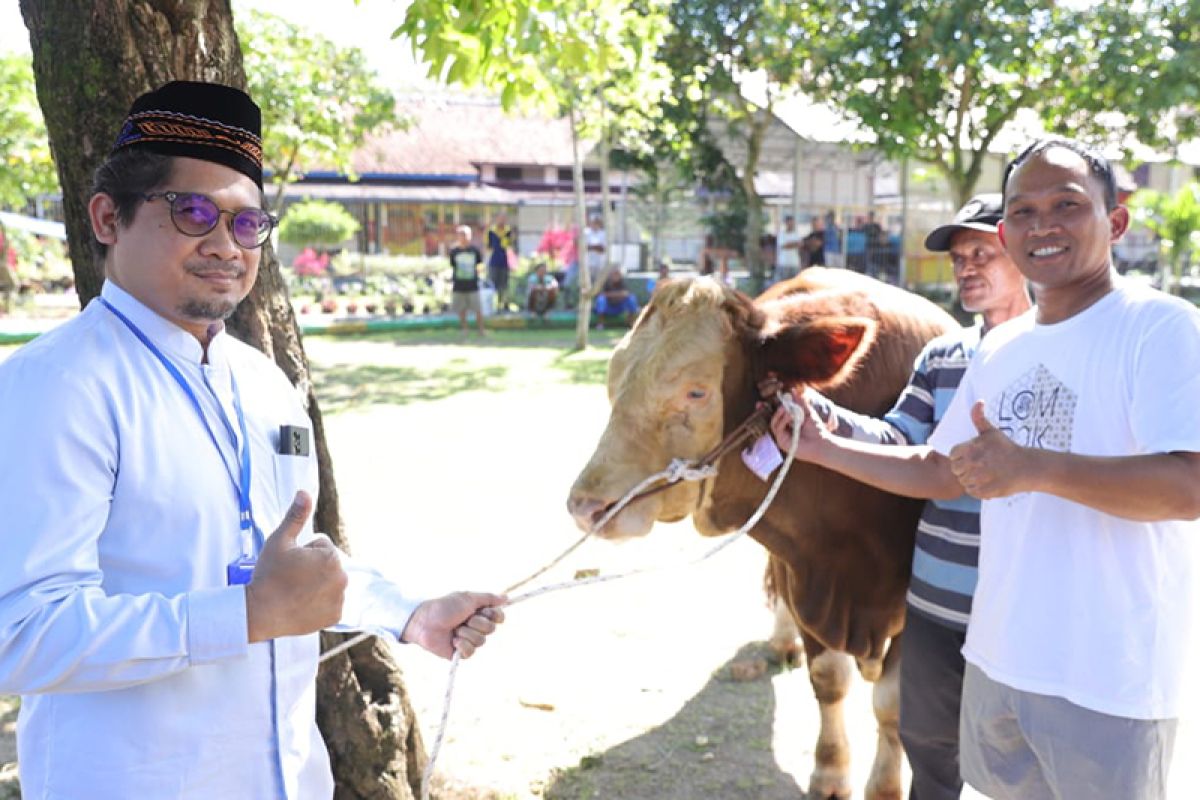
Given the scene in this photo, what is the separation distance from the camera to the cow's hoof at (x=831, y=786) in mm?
3932

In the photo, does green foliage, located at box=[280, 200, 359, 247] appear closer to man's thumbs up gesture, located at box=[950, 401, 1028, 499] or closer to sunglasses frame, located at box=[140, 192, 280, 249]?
sunglasses frame, located at box=[140, 192, 280, 249]

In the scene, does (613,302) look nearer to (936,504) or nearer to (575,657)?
(575,657)

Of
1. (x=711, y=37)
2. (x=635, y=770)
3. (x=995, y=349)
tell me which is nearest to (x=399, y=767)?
(x=635, y=770)

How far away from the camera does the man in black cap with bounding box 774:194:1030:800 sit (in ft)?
9.82

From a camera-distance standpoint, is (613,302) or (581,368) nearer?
(581,368)

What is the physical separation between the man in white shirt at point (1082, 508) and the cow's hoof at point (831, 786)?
1.52m

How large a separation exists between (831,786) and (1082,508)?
2.12m

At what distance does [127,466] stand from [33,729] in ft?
1.63

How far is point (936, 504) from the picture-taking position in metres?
3.10

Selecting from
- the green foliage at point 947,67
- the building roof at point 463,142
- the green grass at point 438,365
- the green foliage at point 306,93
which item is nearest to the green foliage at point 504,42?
the green grass at point 438,365

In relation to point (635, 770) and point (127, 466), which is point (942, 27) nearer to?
point (635, 770)

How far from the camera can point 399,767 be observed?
334 cm

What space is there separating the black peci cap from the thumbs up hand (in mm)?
680

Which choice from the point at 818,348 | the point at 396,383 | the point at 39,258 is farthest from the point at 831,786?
the point at 39,258
